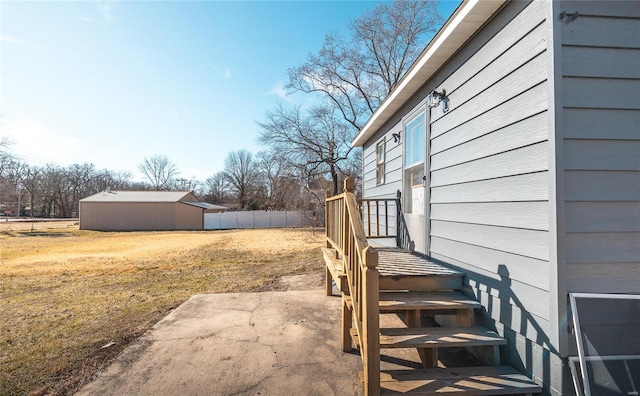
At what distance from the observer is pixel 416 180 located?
4246 millimetres

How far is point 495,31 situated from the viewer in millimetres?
2520

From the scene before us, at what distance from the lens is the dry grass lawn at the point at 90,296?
2.83 metres

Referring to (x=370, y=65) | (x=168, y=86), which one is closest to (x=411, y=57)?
(x=370, y=65)

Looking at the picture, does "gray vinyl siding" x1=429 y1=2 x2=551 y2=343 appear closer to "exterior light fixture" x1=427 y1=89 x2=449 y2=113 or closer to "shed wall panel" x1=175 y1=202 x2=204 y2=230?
"exterior light fixture" x1=427 y1=89 x2=449 y2=113

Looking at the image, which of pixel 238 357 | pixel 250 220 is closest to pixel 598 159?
pixel 238 357

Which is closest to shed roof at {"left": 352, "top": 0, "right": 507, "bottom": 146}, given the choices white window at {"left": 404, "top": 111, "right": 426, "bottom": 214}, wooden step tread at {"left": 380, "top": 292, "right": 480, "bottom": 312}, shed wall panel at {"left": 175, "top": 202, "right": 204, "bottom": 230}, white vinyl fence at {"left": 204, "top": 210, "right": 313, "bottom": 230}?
white window at {"left": 404, "top": 111, "right": 426, "bottom": 214}

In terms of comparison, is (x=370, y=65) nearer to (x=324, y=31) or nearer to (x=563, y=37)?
(x=324, y=31)

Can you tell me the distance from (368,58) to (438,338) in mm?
19848

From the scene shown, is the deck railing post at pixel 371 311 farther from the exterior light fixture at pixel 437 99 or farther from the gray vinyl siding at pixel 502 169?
the exterior light fixture at pixel 437 99

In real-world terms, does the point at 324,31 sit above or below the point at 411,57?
above

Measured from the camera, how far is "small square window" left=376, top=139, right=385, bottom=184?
19.4 feet

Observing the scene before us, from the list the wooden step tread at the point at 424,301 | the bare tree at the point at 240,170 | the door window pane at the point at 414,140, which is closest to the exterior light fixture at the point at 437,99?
the door window pane at the point at 414,140

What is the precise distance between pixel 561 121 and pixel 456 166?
47.4 inches

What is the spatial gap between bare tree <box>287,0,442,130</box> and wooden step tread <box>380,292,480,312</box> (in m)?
16.3
